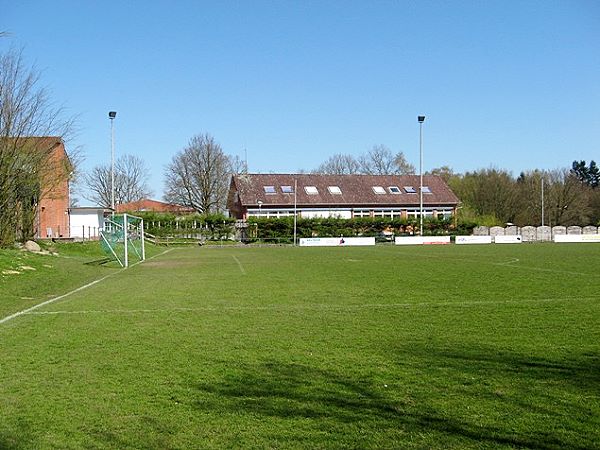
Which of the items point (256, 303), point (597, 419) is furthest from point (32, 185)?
point (597, 419)

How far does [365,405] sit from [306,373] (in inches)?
59.6

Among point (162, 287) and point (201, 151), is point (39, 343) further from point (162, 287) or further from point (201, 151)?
point (201, 151)

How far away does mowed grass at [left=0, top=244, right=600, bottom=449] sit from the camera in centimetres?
535

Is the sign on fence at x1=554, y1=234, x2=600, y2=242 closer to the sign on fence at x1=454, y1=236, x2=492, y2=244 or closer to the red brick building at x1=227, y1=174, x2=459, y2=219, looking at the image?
the sign on fence at x1=454, y1=236, x2=492, y2=244

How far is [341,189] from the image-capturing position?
76.4 meters

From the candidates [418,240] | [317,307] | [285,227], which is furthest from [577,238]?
[317,307]

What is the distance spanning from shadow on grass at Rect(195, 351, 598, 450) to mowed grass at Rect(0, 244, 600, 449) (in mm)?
21

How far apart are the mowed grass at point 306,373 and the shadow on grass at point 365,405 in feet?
0.07

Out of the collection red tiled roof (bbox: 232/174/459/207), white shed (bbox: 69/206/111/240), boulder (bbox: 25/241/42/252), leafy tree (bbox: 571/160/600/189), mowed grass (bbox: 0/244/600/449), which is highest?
leafy tree (bbox: 571/160/600/189)

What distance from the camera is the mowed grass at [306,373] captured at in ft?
17.5

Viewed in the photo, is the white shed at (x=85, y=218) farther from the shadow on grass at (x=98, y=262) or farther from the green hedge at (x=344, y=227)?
the shadow on grass at (x=98, y=262)

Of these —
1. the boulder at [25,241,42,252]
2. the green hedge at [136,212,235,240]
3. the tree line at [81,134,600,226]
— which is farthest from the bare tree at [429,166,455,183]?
the boulder at [25,241,42,252]

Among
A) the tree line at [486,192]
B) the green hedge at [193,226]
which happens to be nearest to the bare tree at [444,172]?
the tree line at [486,192]

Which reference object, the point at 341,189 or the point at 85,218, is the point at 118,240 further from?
the point at 341,189
